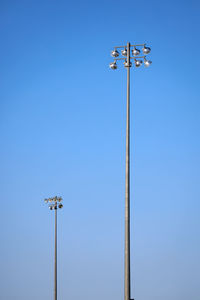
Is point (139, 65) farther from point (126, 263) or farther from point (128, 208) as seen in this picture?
point (126, 263)

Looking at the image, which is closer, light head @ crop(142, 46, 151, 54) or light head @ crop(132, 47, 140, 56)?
light head @ crop(132, 47, 140, 56)

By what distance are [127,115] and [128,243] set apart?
207 inches

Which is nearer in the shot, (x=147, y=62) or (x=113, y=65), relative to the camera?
(x=147, y=62)

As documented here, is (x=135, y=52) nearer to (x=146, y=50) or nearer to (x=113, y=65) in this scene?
(x=146, y=50)

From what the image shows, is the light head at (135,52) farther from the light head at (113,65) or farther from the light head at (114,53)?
the light head at (113,65)

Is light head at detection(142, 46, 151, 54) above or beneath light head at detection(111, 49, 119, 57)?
above

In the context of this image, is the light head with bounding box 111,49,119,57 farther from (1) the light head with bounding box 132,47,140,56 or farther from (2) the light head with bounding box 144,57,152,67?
(2) the light head with bounding box 144,57,152,67

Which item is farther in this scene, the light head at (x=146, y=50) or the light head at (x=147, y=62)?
the light head at (x=147, y=62)

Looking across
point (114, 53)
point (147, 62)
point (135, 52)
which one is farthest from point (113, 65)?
point (147, 62)

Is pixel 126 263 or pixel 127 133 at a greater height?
pixel 127 133

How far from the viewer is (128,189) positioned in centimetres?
2089

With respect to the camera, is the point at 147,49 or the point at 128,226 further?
the point at 147,49

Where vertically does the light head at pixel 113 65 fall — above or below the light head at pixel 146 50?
below

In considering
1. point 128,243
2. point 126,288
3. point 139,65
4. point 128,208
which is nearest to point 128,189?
point 128,208
